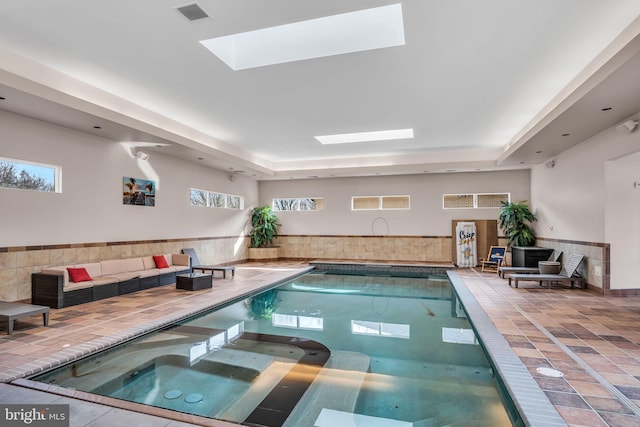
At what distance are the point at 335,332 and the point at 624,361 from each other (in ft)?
10.4

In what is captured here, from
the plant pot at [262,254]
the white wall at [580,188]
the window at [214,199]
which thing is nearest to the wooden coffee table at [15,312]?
the window at [214,199]

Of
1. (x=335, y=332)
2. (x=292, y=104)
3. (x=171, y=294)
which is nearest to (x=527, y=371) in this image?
(x=335, y=332)

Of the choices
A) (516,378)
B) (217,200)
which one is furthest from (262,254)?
(516,378)

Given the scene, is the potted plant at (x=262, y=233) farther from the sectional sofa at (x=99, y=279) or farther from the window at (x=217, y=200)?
the sectional sofa at (x=99, y=279)

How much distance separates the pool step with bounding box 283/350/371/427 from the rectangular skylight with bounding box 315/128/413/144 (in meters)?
5.81

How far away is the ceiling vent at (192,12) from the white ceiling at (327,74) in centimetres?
7

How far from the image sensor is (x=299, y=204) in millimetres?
13164

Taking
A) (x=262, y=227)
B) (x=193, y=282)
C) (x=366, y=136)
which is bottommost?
(x=193, y=282)

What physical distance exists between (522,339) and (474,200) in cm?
808

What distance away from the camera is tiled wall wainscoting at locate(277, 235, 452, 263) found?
11570mm

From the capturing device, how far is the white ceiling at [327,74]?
3660 mm

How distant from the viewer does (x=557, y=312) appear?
526 cm

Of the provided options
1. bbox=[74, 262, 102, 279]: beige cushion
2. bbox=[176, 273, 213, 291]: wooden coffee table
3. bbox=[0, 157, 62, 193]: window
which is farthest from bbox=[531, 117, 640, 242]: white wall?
bbox=[0, 157, 62, 193]: window

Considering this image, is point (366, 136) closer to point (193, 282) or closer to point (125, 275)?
point (193, 282)
